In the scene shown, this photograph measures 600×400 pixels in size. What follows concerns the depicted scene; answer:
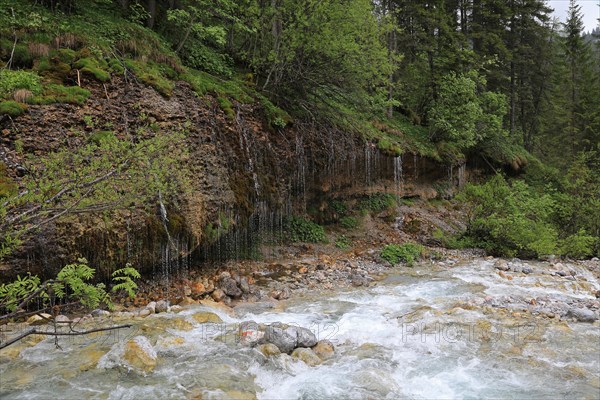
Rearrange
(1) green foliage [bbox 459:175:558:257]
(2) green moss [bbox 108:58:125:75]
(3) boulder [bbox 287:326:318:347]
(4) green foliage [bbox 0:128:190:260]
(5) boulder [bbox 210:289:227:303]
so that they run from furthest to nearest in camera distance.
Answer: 1. (1) green foliage [bbox 459:175:558:257]
2. (2) green moss [bbox 108:58:125:75]
3. (5) boulder [bbox 210:289:227:303]
4. (3) boulder [bbox 287:326:318:347]
5. (4) green foliage [bbox 0:128:190:260]

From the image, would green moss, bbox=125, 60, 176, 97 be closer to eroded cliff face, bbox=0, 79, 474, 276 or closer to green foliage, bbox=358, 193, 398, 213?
eroded cliff face, bbox=0, 79, 474, 276

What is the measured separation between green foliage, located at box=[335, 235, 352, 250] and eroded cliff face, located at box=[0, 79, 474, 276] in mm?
1536

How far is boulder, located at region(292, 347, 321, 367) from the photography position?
220 inches

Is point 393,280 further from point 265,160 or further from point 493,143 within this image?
point 493,143

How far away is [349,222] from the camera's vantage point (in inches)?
615

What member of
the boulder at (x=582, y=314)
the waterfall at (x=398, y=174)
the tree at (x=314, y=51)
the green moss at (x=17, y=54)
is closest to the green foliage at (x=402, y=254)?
the waterfall at (x=398, y=174)

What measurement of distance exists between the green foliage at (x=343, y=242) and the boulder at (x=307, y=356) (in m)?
8.63

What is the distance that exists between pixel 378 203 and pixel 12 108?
13.2 meters

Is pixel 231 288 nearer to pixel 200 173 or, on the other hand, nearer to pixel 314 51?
pixel 200 173

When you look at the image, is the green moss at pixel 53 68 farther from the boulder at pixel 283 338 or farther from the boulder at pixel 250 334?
the boulder at pixel 283 338

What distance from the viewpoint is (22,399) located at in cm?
445


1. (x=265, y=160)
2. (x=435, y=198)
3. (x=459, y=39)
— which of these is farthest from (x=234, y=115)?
(x=459, y=39)

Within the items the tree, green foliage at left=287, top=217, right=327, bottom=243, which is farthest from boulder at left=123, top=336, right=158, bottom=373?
the tree

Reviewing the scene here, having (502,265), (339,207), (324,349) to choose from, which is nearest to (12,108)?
(324,349)
